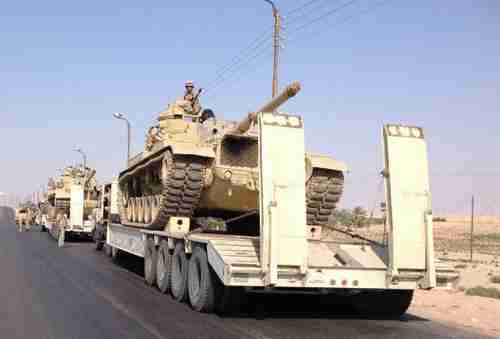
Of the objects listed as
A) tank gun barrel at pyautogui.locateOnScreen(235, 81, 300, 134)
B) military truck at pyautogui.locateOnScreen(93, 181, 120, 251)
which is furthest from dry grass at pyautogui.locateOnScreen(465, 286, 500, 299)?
military truck at pyautogui.locateOnScreen(93, 181, 120, 251)

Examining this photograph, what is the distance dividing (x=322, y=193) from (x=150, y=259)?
387cm

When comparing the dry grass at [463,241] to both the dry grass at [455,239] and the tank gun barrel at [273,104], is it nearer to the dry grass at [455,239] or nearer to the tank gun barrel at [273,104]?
the dry grass at [455,239]

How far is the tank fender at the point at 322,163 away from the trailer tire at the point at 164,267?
3316 millimetres

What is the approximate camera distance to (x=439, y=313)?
11391 mm

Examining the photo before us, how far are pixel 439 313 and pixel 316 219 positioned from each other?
3.38 m

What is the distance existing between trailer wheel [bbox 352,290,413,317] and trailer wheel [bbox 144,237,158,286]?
14.4 feet

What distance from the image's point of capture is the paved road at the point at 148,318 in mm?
8242

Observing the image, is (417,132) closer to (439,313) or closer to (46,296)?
(439,313)

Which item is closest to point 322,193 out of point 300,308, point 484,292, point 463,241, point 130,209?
point 300,308

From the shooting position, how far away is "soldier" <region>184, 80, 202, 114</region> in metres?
17.1

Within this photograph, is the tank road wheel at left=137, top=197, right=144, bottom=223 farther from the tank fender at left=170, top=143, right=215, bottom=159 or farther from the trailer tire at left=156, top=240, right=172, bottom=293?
the tank fender at left=170, top=143, right=215, bottom=159

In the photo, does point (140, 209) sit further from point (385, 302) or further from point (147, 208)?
point (385, 302)

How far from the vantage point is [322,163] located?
13141mm

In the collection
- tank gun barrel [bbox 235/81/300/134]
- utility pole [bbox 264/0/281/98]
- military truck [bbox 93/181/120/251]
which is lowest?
military truck [bbox 93/181/120/251]
